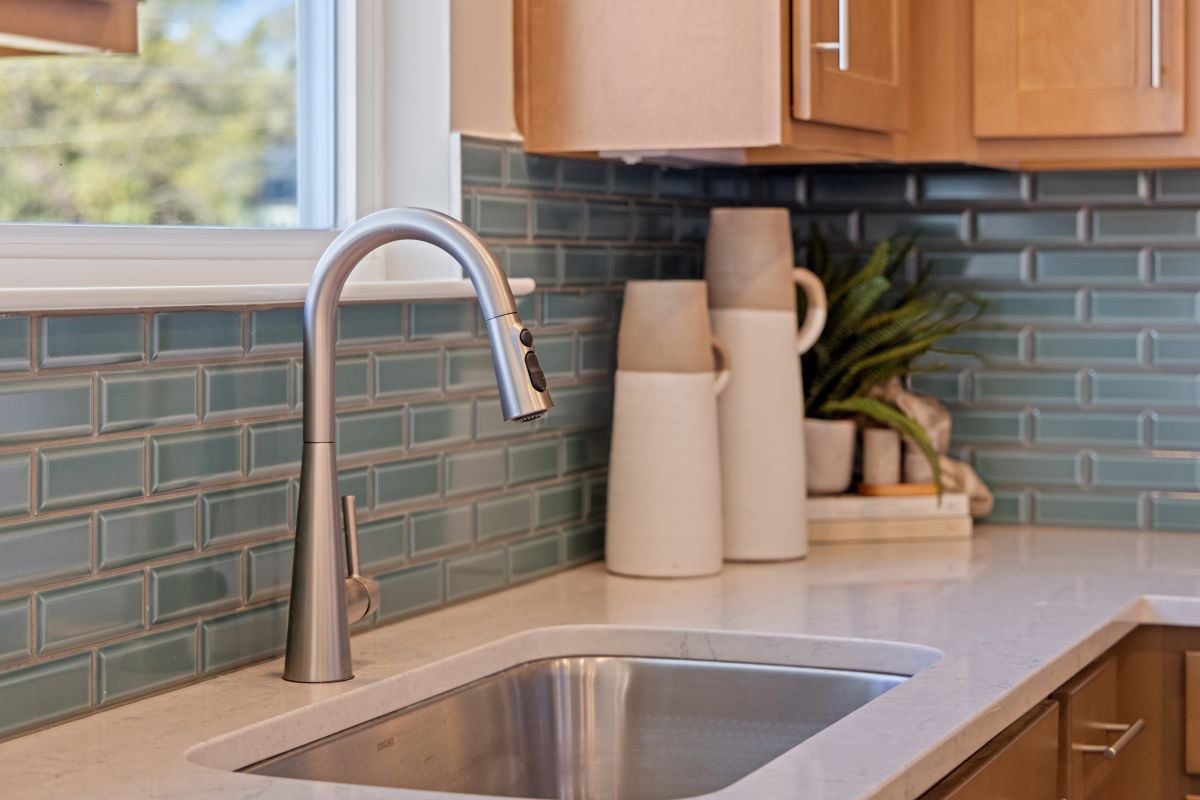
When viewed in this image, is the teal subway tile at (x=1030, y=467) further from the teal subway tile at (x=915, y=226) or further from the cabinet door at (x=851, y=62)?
the cabinet door at (x=851, y=62)

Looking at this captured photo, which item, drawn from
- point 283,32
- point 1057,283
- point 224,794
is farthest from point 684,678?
point 1057,283

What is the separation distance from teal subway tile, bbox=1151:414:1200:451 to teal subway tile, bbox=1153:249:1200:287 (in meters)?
0.22

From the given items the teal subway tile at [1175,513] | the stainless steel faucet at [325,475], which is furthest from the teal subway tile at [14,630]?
the teal subway tile at [1175,513]

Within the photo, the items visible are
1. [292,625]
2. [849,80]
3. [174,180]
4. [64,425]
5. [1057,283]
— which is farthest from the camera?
[1057,283]

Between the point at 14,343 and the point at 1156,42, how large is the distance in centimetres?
160

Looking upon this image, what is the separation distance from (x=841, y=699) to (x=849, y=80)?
33.1 inches

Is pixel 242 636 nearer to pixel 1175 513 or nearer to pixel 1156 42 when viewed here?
pixel 1156 42

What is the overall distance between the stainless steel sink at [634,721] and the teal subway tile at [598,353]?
0.57 m

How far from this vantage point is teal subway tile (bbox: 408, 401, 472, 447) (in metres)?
1.99

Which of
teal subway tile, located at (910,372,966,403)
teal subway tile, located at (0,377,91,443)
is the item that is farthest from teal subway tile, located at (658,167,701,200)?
teal subway tile, located at (0,377,91,443)

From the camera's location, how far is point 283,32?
1953 millimetres

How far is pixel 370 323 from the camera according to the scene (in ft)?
6.19

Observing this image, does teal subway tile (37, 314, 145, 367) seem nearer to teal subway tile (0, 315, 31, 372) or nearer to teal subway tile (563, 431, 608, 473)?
teal subway tile (0, 315, 31, 372)

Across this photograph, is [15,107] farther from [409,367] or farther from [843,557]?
[843,557]
